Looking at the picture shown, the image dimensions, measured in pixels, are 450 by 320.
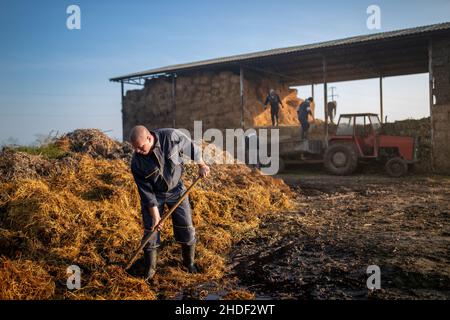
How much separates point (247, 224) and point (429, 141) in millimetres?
9631

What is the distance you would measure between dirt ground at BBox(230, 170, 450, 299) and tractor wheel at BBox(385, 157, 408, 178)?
10.4ft

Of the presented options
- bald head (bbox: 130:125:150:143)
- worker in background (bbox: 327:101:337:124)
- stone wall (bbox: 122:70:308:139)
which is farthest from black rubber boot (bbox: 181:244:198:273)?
worker in background (bbox: 327:101:337:124)

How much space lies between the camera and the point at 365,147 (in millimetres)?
12641

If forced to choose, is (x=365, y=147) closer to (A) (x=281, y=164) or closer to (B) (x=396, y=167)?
(B) (x=396, y=167)

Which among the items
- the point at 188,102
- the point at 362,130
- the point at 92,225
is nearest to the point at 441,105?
the point at 362,130

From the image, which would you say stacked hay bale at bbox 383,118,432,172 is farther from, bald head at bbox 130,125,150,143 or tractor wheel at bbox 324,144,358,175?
bald head at bbox 130,125,150,143

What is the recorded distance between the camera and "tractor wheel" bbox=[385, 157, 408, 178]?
1176cm

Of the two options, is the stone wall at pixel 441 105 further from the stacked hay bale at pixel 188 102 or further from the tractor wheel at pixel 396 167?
the stacked hay bale at pixel 188 102

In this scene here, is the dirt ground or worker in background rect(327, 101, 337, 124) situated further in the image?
worker in background rect(327, 101, 337, 124)

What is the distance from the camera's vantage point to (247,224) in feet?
20.8
